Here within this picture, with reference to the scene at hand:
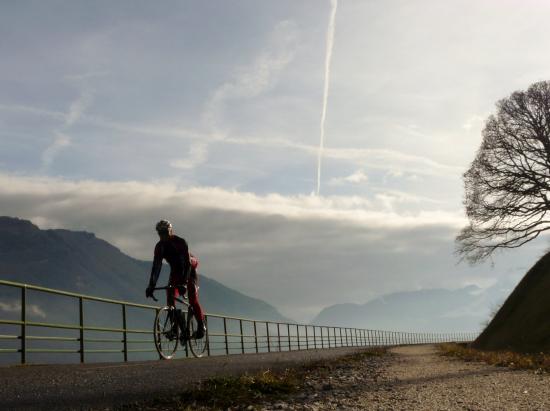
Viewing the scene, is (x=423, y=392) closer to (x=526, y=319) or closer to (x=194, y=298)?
(x=194, y=298)

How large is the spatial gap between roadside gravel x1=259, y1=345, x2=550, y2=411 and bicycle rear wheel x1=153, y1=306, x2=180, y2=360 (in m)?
3.32

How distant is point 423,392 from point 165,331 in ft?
18.6

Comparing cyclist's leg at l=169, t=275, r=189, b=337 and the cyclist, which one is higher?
the cyclist

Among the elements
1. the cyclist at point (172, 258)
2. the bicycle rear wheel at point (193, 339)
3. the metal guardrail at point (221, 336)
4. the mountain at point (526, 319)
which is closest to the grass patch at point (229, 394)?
the metal guardrail at point (221, 336)

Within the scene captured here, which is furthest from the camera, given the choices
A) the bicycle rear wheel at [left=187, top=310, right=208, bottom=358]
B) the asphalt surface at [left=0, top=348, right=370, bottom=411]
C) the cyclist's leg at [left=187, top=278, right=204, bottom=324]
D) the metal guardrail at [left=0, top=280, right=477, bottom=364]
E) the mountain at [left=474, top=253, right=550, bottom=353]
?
the mountain at [left=474, top=253, right=550, bottom=353]

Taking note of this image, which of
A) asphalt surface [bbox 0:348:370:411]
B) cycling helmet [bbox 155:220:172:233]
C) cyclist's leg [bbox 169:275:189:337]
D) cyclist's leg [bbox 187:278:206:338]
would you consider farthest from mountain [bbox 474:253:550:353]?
asphalt surface [bbox 0:348:370:411]

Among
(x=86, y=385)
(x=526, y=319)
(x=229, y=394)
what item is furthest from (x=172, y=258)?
(x=526, y=319)

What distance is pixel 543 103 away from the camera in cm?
2406

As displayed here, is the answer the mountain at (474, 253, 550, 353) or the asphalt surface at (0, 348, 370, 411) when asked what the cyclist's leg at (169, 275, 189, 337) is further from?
the mountain at (474, 253, 550, 353)

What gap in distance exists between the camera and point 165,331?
1171 cm

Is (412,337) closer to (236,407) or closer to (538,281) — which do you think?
(538,281)

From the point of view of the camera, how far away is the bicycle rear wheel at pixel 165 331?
38.1 ft

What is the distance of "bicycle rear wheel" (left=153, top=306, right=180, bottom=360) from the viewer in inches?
457

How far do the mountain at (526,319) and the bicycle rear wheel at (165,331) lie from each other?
986 cm
